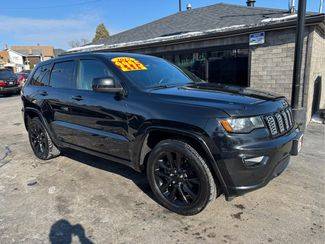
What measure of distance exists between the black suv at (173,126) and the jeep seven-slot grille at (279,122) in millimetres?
10

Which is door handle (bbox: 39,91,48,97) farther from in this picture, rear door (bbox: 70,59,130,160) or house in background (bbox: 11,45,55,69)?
house in background (bbox: 11,45,55,69)

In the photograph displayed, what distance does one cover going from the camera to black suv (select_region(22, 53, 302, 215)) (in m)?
2.92

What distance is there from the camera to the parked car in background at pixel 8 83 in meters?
18.7

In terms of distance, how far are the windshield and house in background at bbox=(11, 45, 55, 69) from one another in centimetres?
6950

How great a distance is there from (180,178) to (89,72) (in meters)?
2.05

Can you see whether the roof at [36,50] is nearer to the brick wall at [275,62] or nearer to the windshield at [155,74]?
the brick wall at [275,62]

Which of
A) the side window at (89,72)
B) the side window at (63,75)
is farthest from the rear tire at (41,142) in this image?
the side window at (89,72)

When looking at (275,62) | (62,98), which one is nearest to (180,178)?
(62,98)

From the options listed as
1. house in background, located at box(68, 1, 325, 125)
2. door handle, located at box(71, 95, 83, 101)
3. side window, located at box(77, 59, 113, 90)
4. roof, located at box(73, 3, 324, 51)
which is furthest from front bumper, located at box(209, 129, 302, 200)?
roof, located at box(73, 3, 324, 51)

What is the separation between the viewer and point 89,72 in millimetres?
4289

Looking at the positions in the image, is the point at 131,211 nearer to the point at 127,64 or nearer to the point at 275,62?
the point at 127,64

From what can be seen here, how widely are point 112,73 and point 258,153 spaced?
2.08 m

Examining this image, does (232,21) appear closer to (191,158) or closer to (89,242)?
(191,158)

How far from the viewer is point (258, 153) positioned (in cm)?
288
